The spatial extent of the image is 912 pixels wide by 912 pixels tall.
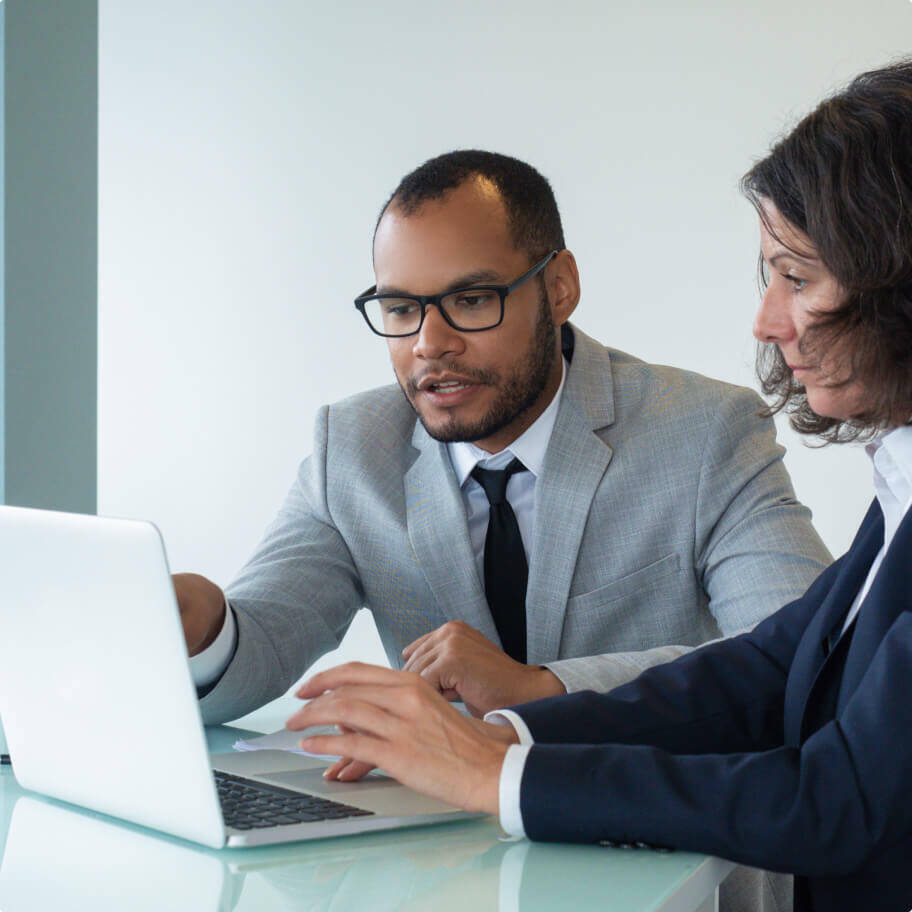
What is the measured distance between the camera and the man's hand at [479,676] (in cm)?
139

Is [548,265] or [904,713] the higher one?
[548,265]

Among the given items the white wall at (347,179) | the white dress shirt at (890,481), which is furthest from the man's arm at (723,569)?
the white wall at (347,179)

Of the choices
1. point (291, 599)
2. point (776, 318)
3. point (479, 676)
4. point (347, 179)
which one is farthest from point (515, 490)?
point (347, 179)

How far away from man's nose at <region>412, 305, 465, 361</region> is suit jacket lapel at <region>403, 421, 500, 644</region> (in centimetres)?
19

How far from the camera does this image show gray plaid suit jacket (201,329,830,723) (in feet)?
5.58

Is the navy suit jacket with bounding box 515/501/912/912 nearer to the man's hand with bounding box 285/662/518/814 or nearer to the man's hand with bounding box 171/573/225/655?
the man's hand with bounding box 285/662/518/814

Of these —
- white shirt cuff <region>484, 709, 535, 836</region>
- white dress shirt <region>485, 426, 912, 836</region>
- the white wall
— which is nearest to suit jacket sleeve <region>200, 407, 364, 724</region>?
white dress shirt <region>485, 426, 912, 836</region>

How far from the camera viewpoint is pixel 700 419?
180 cm

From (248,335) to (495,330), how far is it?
2.95 meters

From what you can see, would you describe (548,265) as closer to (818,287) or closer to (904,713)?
(818,287)

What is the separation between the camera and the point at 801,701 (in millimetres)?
1189

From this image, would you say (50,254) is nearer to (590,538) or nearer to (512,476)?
(512,476)

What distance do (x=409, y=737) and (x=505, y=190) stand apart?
107 centimetres

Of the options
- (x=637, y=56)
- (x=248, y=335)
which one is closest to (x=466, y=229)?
(x=637, y=56)
